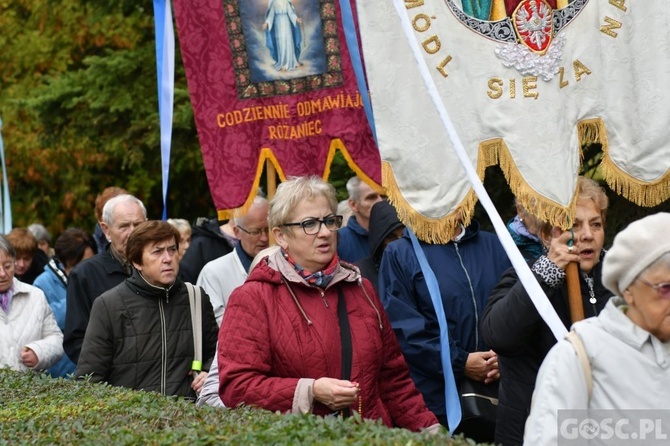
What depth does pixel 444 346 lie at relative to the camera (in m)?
6.34

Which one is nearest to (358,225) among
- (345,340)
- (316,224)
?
(316,224)

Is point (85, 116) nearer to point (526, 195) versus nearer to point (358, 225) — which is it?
point (358, 225)

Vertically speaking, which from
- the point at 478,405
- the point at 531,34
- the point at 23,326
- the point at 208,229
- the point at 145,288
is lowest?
the point at 478,405

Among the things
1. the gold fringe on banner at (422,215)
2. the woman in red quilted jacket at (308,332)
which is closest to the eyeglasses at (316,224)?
the woman in red quilted jacket at (308,332)

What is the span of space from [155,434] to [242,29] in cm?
386

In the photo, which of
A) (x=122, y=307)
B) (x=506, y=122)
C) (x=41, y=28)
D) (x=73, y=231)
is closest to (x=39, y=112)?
(x=41, y=28)

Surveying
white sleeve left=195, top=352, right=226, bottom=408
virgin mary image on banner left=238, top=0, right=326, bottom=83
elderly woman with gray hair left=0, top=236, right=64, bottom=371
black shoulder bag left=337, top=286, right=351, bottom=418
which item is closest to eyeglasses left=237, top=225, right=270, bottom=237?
virgin mary image on banner left=238, top=0, right=326, bottom=83

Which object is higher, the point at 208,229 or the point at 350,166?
the point at 350,166

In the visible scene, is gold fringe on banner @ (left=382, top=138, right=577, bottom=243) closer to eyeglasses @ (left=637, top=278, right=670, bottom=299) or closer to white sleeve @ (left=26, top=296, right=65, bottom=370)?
eyeglasses @ (left=637, top=278, right=670, bottom=299)

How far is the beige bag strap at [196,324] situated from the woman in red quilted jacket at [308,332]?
143cm

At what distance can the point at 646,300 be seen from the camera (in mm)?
3918

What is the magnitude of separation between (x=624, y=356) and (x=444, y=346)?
7.98ft

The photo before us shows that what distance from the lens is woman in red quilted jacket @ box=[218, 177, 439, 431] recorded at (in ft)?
17.6

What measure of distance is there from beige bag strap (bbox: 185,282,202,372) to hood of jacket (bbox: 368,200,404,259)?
120 cm
